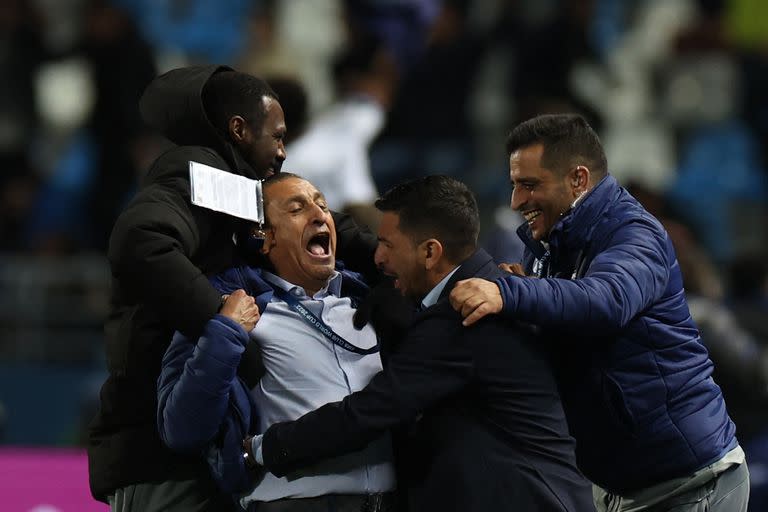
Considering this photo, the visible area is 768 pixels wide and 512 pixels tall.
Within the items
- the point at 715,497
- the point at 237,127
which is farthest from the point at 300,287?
the point at 715,497

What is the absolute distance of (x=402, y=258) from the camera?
3.74 m

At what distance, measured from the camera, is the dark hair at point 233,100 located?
13.0 ft

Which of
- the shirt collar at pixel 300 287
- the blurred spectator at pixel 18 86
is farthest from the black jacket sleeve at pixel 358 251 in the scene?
the blurred spectator at pixel 18 86

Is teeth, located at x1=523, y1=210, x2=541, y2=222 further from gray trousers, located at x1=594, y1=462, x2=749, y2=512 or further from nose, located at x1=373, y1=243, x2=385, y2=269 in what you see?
gray trousers, located at x1=594, y1=462, x2=749, y2=512

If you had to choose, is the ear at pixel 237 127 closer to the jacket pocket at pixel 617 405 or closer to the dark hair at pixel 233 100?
the dark hair at pixel 233 100

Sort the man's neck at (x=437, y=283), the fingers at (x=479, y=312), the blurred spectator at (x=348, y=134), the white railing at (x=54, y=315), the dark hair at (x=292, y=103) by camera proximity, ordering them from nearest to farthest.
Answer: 1. the fingers at (x=479, y=312)
2. the man's neck at (x=437, y=283)
3. the dark hair at (x=292, y=103)
4. the blurred spectator at (x=348, y=134)
5. the white railing at (x=54, y=315)

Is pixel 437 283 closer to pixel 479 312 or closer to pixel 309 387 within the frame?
pixel 479 312

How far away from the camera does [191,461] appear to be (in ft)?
12.7

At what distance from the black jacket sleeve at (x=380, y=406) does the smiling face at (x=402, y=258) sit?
191mm

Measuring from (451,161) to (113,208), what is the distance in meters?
2.02

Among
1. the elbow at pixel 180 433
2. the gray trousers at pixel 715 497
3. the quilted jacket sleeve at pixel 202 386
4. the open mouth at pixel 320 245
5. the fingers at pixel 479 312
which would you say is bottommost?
the gray trousers at pixel 715 497

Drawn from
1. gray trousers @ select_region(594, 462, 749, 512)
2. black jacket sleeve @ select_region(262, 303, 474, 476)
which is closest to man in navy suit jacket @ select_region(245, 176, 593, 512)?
black jacket sleeve @ select_region(262, 303, 474, 476)

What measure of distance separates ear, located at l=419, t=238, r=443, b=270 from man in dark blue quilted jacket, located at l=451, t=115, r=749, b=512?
186mm

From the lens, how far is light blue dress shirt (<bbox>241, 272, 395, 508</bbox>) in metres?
3.63
